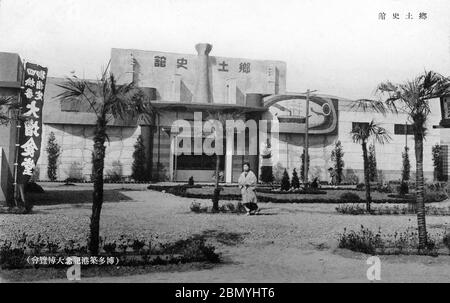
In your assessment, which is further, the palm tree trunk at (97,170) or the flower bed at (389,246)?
the flower bed at (389,246)

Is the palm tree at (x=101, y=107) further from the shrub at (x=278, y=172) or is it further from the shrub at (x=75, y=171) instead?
the shrub at (x=278, y=172)

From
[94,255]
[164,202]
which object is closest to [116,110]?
[94,255]

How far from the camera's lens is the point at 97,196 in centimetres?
684

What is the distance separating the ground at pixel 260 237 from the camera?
6805 mm

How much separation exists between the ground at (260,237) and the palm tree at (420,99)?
98 cm

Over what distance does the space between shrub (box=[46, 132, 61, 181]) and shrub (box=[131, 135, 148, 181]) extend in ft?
13.7

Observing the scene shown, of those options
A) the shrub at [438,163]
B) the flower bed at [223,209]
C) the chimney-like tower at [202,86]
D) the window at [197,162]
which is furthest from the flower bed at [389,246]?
the window at [197,162]

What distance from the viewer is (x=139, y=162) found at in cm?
2512

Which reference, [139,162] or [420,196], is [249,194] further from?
[139,162]

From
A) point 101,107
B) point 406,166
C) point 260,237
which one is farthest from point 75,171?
point 406,166

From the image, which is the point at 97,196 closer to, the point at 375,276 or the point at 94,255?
the point at 94,255

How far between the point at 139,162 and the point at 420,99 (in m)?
19.2

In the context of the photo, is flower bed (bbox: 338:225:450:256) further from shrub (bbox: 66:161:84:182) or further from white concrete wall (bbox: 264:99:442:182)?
white concrete wall (bbox: 264:99:442:182)
